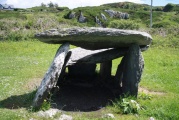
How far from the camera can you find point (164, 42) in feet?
99.7

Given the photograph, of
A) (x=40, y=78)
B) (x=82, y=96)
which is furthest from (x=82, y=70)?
(x=82, y=96)

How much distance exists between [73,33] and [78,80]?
200 inches

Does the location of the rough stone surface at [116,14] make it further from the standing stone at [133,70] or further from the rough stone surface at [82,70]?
the standing stone at [133,70]

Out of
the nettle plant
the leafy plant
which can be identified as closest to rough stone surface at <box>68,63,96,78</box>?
the leafy plant

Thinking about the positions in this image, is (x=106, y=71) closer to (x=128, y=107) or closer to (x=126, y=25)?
(x=128, y=107)

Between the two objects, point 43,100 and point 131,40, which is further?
point 131,40

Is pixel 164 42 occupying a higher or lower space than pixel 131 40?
lower

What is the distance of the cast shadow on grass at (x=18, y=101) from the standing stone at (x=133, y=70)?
399 centimetres

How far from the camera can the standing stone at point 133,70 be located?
41.4 ft

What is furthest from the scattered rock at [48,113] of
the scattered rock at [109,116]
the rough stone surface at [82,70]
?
the rough stone surface at [82,70]

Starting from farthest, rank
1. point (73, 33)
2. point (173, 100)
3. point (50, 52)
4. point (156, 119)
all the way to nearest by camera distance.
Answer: point (50, 52), point (173, 100), point (73, 33), point (156, 119)

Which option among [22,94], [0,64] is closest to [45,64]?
[0,64]

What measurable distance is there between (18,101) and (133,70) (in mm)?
4834

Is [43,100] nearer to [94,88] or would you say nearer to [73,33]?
[73,33]
